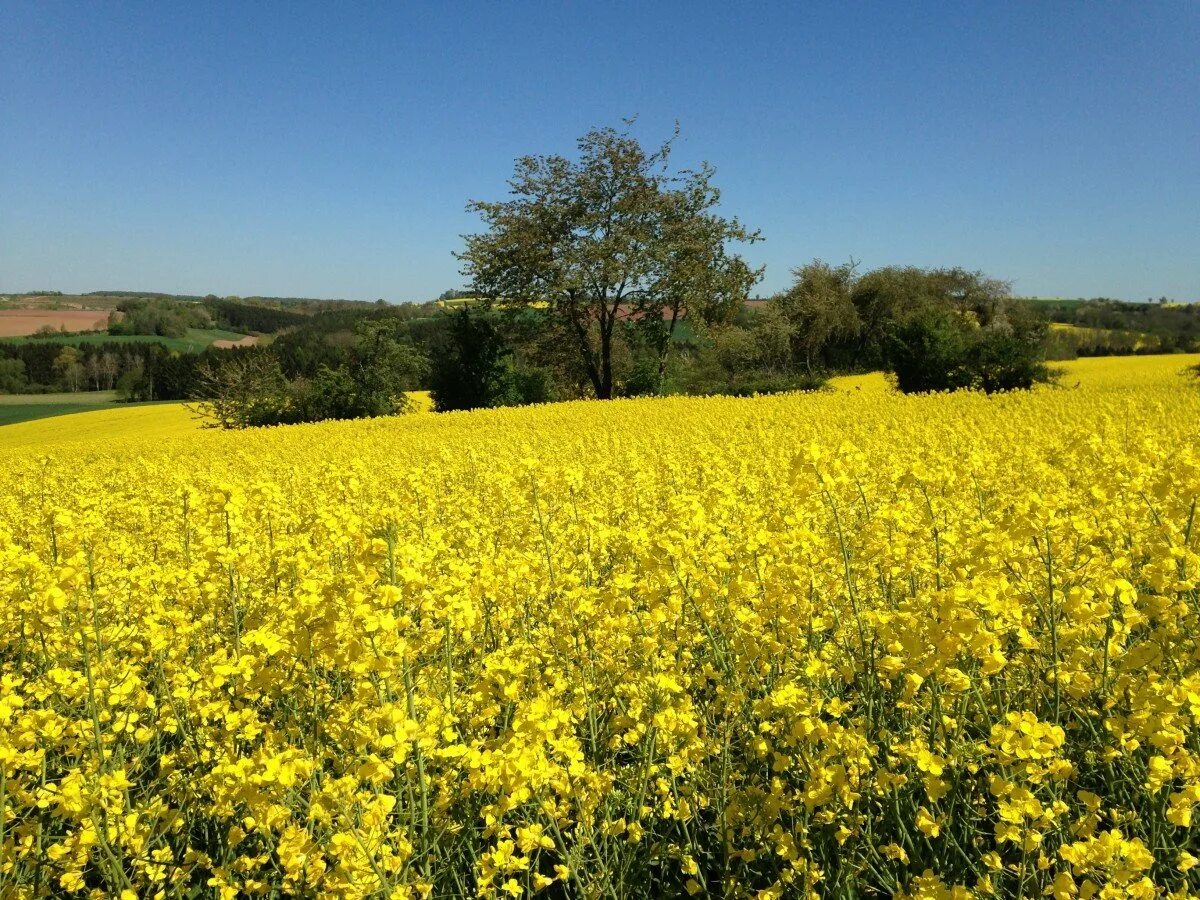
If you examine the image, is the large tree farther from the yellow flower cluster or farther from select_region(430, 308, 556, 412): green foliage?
the yellow flower cluster

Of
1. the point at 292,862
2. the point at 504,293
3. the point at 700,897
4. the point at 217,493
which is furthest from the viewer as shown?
the point at 504,293

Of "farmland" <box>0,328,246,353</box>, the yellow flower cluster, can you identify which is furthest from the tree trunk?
"farmland" <box>0,328,246,353</box>

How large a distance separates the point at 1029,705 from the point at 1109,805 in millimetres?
388

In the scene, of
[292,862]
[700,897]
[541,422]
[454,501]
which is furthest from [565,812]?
[541,422]

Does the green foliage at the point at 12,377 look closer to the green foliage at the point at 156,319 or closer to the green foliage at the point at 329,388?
the green foliage at the point at 156,319

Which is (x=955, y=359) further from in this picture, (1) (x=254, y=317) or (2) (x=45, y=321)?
(2) (x=45, y=321)

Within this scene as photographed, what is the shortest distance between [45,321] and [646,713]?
4191 inches

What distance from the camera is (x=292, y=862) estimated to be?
2008 millimetres

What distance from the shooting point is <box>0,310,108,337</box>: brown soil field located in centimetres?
8150

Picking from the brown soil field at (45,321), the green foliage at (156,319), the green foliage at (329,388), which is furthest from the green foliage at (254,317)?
the green foliage at (329,388)

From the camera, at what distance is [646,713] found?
9.66 ft

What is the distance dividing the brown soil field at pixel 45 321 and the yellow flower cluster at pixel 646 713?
9856 cm

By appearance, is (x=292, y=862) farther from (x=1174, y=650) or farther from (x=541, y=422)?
(x=541, y=422)

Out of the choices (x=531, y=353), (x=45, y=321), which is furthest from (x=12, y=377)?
(x=531, y=353)
